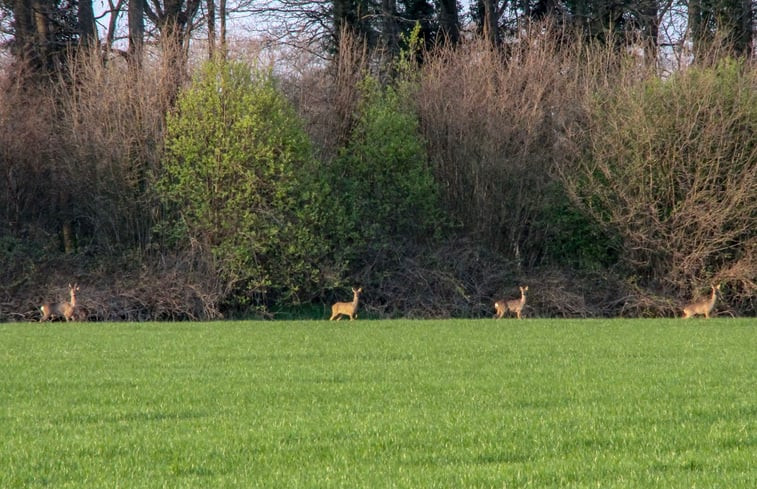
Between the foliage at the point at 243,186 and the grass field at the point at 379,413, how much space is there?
872cm

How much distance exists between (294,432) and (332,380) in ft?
12.0

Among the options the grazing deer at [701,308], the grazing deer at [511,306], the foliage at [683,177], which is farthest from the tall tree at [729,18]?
the grazing deer at [511,306]

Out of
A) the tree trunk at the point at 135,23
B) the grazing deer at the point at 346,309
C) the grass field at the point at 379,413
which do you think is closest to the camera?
A: the grass field at the point at 379,413

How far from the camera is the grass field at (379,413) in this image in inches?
298

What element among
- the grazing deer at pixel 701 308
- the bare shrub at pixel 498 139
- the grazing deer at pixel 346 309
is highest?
the bare shrub at pixel 498 139

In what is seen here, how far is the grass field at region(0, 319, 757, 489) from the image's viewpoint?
7.58 metres

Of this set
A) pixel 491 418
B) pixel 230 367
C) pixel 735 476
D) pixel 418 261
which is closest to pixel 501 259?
pixel 418 261

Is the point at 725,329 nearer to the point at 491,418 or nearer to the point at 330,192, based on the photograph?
the point at 330,192

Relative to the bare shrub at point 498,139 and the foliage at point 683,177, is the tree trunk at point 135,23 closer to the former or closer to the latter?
the bare shrub at point 498,139

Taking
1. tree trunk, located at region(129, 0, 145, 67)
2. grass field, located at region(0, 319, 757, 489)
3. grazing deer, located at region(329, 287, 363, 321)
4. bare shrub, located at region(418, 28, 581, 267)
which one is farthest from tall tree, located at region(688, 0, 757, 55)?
grass field, located at region(0, 319, 757, 489)

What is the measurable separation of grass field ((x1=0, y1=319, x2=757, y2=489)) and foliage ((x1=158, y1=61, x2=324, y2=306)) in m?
8.72

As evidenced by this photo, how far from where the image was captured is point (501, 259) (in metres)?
29.3

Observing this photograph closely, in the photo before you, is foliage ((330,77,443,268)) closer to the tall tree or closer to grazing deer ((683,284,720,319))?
grazing deer ((683,284,720,319))

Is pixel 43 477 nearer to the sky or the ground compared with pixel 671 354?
nearer to the sky
